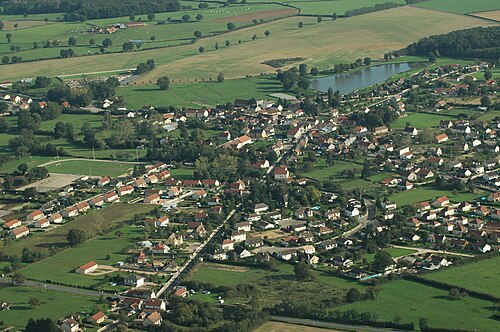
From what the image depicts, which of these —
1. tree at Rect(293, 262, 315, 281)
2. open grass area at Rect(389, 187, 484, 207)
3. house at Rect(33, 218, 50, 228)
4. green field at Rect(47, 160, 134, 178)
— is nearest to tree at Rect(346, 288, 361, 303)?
tree at Rect(293, 262, 315, 281)

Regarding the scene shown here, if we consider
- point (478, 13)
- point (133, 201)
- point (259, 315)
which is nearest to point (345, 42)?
point (478, 13)

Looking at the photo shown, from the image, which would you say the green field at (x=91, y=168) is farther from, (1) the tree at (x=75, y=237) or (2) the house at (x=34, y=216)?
(1) the tree at (x=75, y=237)

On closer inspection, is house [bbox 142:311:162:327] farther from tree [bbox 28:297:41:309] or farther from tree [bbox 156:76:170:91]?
tree [bbox 156:76:170:91]

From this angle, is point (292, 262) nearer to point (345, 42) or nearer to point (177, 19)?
point (345, 42)

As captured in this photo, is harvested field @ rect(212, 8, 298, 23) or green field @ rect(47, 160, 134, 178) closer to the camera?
green field @ rect(47, 160, 134, 178)

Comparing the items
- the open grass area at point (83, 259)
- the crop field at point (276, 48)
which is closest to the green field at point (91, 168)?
the open grass area at point (83, 259)

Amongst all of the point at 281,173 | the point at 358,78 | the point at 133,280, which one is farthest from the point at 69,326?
the point at 358,78

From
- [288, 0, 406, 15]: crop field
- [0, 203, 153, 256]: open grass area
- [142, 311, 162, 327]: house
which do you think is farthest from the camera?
[288, 0, 406, 15]: crop field
